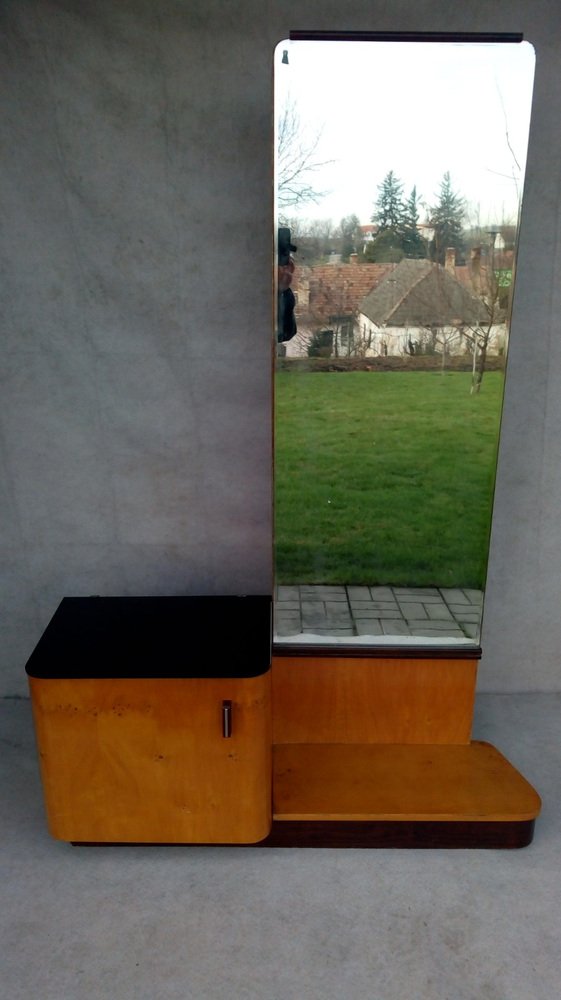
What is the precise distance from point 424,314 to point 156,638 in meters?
1.38

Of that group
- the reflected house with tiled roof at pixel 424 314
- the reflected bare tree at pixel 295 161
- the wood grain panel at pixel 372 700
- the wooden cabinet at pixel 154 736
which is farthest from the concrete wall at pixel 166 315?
the wooden cabinet at pixel 154 736

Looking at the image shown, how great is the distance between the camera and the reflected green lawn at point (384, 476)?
7.55ft

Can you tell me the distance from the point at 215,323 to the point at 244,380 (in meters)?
0.24

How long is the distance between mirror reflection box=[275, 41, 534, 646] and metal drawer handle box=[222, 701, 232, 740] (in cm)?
48

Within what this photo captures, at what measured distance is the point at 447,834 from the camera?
219 centimetres

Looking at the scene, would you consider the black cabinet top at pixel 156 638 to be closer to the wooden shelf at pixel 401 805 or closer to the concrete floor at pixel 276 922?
the wooden shelf at pixel 401 805

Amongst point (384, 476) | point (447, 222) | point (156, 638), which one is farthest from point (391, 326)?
point (156, 638)

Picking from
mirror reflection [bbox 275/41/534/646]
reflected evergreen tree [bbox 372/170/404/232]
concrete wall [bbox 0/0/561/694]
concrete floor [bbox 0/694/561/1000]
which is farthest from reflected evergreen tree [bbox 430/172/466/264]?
concrete floor [bbox 0/694/561/1000]

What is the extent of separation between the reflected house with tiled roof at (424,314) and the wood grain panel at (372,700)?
3.59 feet

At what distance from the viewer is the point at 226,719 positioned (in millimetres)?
2006

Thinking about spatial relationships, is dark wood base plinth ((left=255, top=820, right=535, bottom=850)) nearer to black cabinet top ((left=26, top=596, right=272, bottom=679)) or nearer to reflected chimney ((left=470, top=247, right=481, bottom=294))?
black cabinet top ((left=26, top=596, right=272, bottom=679))

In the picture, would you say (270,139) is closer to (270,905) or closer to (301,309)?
(301,309)

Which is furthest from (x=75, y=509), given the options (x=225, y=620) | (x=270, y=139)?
(x=270, y=139)

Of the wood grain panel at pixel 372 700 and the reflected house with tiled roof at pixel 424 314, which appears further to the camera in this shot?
the wood grain panel at pixel 372 700
